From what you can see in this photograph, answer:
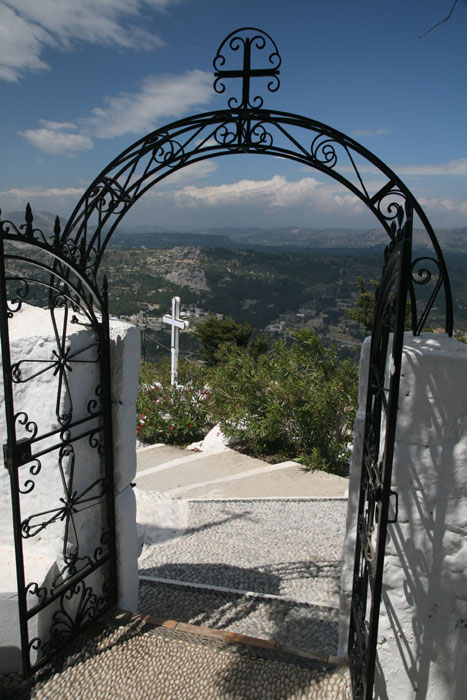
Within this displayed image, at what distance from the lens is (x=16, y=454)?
2.39m

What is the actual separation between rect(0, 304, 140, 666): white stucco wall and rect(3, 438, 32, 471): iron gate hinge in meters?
0.37

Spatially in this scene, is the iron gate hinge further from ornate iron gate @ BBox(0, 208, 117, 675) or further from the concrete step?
the concrete step

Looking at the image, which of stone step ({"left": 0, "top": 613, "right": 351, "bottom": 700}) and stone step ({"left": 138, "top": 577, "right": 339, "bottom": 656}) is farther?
stone step ({"left": 138, "top": 577, "right": 339, "bottom": 656})

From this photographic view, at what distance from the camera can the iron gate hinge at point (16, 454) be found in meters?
2.37

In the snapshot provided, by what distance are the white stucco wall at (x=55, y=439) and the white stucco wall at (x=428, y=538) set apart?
1.67 m

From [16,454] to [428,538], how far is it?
6.47ft

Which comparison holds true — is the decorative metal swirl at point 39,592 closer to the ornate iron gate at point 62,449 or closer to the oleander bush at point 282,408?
the ornate iron gate at point 62,449

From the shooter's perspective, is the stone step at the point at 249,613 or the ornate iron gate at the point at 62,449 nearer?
the ornate iron gate at the point at 62,449

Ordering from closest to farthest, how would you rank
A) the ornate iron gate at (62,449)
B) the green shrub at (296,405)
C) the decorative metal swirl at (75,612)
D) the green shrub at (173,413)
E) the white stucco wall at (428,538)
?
1. the white stucco wall at (428,538)
2. the ornate iron gate at (62,449)
3. the decorative metal swirl at (75,612)
4. the green shrub at (296,405)
5. the green shrub at (173,413)

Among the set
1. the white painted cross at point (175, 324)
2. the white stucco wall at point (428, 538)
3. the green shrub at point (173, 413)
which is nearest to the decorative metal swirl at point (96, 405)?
the white stucco wall at point (428, 538)

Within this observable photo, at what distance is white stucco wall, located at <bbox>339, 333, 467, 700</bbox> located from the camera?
7.07 ft

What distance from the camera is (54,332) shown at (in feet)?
9.18

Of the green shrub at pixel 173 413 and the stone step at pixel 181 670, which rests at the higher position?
the stone step at pixel 181 670

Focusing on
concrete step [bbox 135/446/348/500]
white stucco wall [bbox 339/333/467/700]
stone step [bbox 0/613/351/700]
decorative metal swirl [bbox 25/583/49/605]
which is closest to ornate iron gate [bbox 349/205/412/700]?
white stucco wall [bbox 339/333/467/700]
